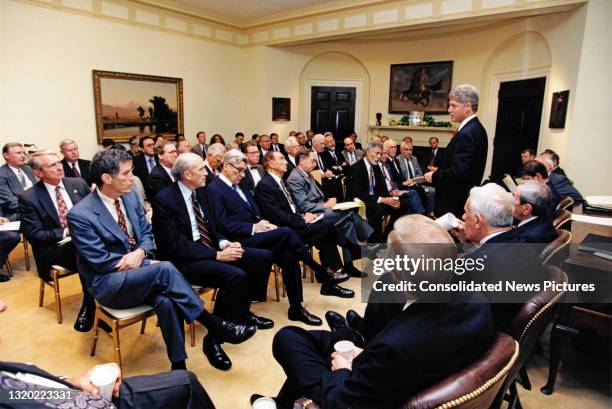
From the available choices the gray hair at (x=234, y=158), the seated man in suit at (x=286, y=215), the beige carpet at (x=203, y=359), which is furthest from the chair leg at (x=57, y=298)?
the seated man in suit at (x=286, y=215)

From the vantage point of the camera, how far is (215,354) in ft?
8.47

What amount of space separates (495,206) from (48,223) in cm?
329

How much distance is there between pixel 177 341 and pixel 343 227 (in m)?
2.32

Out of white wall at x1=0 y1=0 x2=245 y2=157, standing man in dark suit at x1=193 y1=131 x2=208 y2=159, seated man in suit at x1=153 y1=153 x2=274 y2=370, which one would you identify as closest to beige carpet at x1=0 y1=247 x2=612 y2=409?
seated man in suit at x1=153 y1=153 x2=274 y2=370

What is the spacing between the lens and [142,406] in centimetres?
147

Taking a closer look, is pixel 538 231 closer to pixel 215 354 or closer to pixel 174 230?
pixel 215 354

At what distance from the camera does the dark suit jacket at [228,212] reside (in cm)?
320

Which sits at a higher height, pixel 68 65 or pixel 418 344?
pixel 68 65

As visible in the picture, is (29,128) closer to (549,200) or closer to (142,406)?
(142,406)

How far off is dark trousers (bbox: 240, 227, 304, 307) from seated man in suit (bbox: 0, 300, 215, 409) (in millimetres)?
1616

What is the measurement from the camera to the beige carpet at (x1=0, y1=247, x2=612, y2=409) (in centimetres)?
232

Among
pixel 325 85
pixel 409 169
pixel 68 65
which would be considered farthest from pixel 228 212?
pixel 325 85

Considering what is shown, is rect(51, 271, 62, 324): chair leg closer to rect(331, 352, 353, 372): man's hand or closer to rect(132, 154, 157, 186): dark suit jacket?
rect(331, 352, 353, 372): man's hand

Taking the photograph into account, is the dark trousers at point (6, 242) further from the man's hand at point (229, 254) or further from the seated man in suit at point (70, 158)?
the man's hand at point (229, 254)
